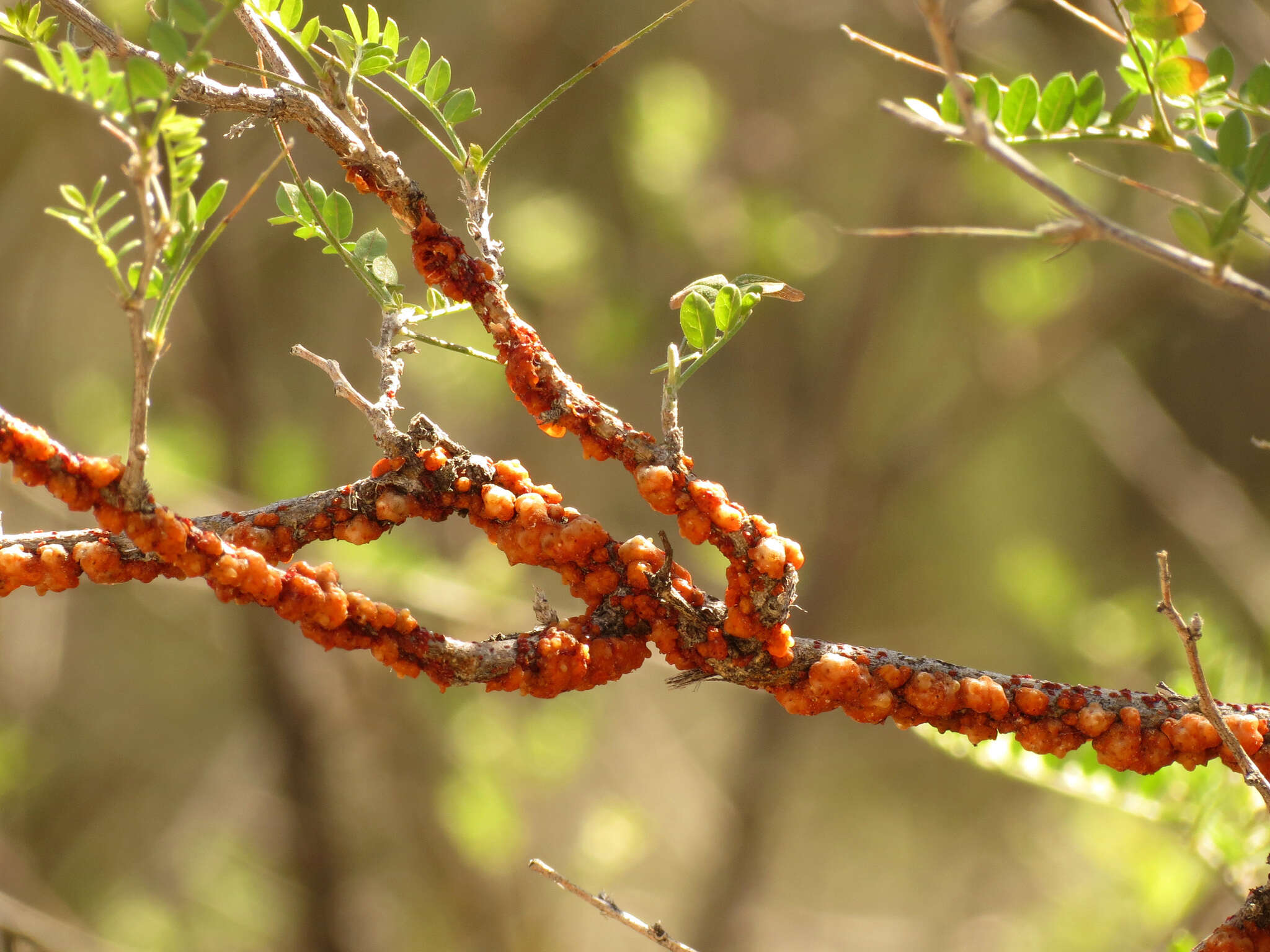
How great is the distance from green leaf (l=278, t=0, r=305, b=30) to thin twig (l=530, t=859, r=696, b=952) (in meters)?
0.58

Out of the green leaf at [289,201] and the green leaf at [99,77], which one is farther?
the green leaf at [289,201]

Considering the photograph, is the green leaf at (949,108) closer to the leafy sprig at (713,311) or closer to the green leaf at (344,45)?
the leafy sprig at (713,311)

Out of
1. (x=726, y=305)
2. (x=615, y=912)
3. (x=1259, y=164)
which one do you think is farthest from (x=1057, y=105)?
(x=615, y=912)

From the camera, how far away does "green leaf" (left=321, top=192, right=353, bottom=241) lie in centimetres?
63

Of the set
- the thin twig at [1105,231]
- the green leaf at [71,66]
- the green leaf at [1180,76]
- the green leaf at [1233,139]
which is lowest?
the green leaf at [71,66]

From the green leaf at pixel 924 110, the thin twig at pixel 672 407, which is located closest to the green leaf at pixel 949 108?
the green leaf at pixel 924 110

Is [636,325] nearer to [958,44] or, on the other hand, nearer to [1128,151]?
[958,44]

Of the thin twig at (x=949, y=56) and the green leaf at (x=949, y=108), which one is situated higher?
the green leaf at (x=949, y=108)

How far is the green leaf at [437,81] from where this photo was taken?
0.60 metres

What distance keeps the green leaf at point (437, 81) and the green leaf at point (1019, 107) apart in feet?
1.16

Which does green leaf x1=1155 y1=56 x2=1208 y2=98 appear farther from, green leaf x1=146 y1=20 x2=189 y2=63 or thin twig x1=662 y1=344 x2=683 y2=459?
green leaf x1=146 y1=20 x2=189 y2=63

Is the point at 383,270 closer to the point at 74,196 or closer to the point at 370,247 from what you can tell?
the point at 370,247

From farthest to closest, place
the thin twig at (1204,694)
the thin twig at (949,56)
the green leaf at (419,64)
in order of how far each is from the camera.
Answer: the green leaf at (419,64), the thin twig at (1204,694), the thin twig at (949,56)

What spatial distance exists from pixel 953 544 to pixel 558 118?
2.07 m
